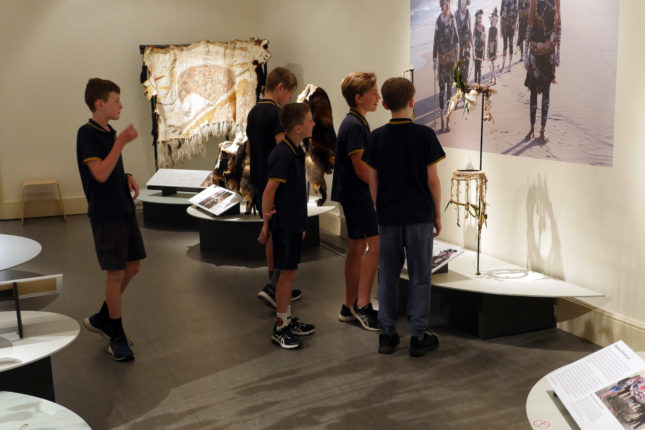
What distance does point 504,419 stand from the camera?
294 cm

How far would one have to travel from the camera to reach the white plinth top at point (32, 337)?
9.93 feet

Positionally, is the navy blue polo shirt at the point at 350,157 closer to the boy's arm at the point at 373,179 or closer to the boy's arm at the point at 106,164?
the boy's arm at the point at 373,179

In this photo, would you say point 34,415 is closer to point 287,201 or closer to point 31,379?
point 31,379

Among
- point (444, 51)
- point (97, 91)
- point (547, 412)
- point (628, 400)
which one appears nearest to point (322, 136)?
point (444, 51)

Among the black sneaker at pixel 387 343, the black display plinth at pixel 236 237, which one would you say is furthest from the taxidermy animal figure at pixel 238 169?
the black sneaker at pixel 387 343

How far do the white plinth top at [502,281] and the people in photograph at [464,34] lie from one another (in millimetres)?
1387

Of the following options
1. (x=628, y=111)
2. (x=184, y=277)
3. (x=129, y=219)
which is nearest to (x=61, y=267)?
(x=184, y=277)

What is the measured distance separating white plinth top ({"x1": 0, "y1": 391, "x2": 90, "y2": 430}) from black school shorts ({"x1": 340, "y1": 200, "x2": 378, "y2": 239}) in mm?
2014

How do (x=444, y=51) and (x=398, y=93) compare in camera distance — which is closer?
(x=398, y=93)

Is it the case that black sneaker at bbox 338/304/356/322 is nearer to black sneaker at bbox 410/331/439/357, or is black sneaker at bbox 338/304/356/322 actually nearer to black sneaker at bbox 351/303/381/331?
black sneaker at bbox 351/303/381/331

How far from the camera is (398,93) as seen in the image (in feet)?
11.2

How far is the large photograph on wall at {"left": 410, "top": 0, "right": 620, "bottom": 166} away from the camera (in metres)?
3.64

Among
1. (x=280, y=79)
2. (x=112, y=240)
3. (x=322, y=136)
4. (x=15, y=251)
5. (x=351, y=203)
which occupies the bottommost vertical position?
(x=15, y=251)

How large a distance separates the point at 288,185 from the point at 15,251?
1720 millimetres
